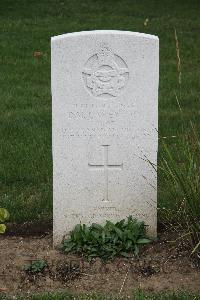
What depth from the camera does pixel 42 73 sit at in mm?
9297

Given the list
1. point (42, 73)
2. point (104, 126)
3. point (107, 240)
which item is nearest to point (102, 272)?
point (107, 240)

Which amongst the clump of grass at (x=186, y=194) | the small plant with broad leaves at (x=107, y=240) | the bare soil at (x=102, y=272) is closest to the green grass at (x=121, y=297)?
the bare soil at (x=102, y=272)

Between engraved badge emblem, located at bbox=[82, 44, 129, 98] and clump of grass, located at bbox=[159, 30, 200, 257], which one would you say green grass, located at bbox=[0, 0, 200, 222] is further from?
engraved badge emblem, located at bbox=[82, 44, 129, 98]

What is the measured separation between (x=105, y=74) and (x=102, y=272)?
1.24 m

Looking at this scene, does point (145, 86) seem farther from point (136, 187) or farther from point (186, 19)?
point (186, 19)

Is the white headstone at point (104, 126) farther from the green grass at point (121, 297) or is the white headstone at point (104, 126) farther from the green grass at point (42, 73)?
the green grass at point (121, 297)

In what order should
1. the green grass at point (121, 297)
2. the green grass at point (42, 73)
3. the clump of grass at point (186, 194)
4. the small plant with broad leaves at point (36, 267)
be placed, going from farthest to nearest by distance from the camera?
the green grass at point (42, 73)
the small plant with broad leaves at point (36, 267)
the clump of grass at point (186, 194)
the green grass at point (121, 297)

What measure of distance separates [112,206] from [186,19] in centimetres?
921

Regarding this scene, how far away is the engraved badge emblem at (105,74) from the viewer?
4484 mm

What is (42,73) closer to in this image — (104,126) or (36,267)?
(104,126)

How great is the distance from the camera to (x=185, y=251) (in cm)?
462

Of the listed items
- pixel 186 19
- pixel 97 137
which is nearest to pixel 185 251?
pixel 97 137

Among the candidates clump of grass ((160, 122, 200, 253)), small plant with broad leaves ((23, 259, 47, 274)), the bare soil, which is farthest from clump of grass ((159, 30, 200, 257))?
small plant with broad leaves ((23, 259, 47, 274))

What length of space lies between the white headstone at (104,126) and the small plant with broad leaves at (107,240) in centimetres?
9
